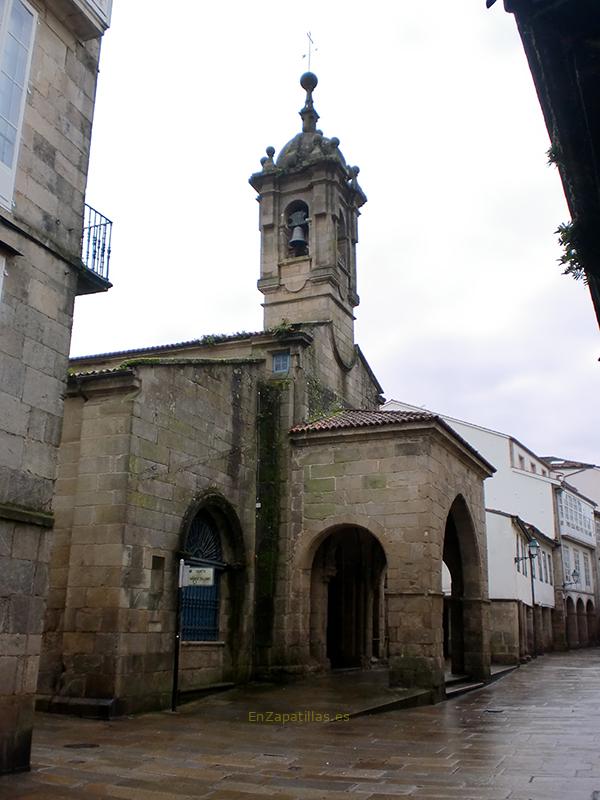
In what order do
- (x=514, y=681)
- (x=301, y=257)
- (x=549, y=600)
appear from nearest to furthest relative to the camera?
(x=514, y=681), (x=301, y=257), (x=549, y=600)

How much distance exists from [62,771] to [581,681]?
15.1m

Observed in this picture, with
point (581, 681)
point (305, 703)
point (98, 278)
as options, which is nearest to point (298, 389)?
point (305, 703)

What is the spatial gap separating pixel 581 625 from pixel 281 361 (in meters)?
33.2

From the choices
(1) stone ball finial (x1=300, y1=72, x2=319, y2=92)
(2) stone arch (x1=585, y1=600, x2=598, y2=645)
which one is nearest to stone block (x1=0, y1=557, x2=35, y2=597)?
(1) stone ball finial (x1=300, y1=72, x2=319, y2=92)

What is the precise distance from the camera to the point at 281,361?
692 inches

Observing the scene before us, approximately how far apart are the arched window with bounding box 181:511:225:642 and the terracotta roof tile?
2914 mm

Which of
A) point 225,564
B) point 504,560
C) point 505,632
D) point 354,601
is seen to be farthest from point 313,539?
point 504,560

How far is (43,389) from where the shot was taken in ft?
26.1

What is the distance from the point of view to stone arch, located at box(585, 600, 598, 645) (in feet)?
150

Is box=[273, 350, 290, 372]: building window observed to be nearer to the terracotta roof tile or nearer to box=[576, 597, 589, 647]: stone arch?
the terracotta roof tile

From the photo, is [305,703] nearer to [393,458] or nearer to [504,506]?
[393,458]

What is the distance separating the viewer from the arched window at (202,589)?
13914 millimetres

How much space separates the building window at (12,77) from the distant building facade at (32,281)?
0.03ft

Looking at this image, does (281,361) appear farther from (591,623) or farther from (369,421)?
(591,623)
